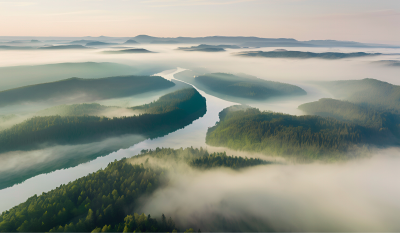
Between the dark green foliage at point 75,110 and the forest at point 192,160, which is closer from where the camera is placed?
the forest at point 192,160

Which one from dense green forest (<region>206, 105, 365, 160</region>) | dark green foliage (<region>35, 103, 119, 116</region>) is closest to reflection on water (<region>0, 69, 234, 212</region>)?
dense green forest (<region>206, 105, 365, 160</region>)

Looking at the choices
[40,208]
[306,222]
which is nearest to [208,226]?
[306,222]

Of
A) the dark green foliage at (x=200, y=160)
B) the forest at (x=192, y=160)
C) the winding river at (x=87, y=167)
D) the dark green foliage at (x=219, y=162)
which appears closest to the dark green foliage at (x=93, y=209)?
the forest at (x=192, y=160)

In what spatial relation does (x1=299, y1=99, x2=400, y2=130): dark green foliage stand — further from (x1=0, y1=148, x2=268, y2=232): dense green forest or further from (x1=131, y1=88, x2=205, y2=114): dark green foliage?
(x1=0, y1=148, x2=268, y2=232): dense green forest

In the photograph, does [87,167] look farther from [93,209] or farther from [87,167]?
[93,209]

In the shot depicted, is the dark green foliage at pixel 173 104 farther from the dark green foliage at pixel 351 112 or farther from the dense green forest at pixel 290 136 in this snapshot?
the dark green foliage at pixel 351 112
